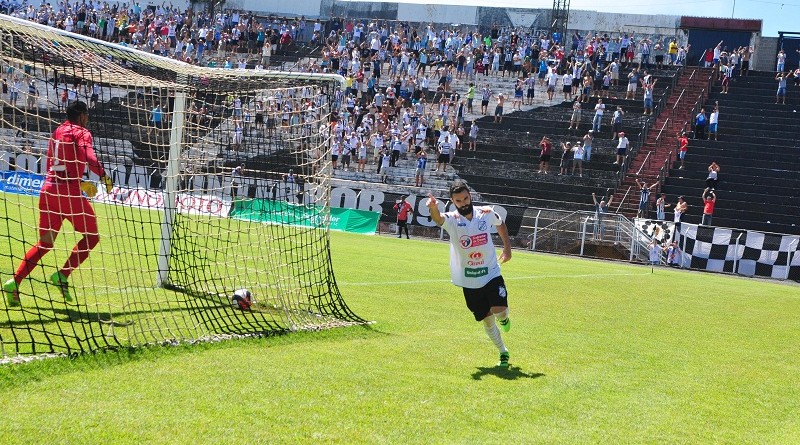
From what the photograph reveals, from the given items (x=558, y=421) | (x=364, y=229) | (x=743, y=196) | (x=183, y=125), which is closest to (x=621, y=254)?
(x=743, y=196)

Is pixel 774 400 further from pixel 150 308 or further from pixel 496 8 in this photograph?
pixel 496 8

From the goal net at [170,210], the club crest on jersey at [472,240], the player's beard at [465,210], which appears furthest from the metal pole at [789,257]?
the player's beard at [465,210]

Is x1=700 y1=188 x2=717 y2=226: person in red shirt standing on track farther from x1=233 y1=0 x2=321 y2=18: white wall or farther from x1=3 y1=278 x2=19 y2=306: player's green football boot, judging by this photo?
x1=233 y1=0 x2=321 y2=18: white wall

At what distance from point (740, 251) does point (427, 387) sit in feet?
83.2

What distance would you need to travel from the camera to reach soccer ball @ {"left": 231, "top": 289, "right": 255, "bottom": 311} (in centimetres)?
1137

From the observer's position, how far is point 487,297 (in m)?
9.54

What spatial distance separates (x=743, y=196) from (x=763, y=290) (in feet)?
47.8

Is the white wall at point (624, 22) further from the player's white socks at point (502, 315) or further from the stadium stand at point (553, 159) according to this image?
the player's white socks at point (502, 315)

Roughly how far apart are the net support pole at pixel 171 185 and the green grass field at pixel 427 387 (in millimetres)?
2742

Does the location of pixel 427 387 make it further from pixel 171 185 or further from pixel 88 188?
pixel 171 185

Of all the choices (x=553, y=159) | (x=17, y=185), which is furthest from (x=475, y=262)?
(x=553, y=159)

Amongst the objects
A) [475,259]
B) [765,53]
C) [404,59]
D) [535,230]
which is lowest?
[535,230]

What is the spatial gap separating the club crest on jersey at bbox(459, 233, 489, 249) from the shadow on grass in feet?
4.13

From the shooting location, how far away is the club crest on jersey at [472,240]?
9559 millimetres
